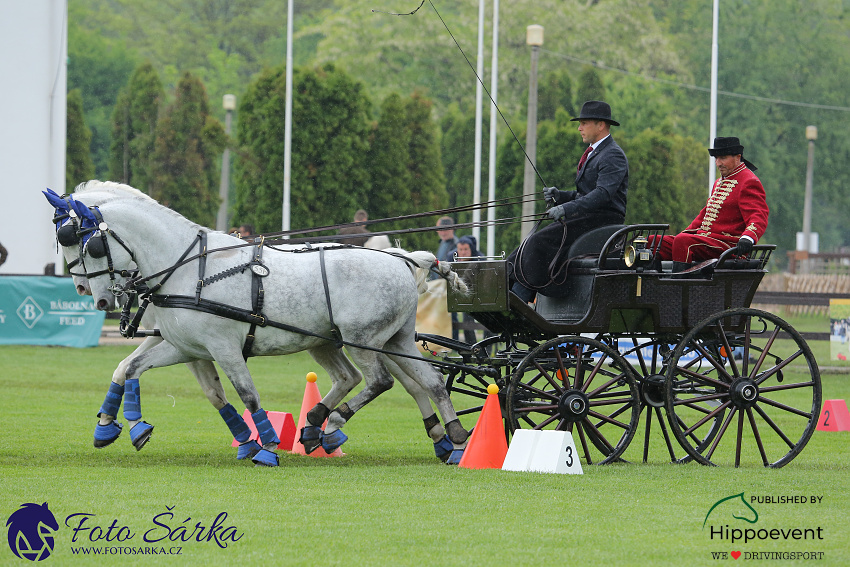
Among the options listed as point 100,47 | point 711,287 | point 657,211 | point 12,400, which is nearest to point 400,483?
point 711,287

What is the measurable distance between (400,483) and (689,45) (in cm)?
4112

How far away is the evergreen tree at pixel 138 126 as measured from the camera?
103ft

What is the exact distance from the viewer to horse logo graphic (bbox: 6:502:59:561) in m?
5.15

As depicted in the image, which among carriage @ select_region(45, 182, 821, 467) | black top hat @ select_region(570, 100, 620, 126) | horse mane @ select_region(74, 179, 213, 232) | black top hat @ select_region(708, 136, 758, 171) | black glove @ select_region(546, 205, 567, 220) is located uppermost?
black top hat @ select_region(570, 100, 620, 126)

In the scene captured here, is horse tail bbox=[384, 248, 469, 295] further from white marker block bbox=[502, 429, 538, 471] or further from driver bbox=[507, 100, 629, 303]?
white marker block bbox=[502, 429, 538, 471]

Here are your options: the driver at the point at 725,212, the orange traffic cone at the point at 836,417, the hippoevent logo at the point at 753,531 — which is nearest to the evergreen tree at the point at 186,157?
the orange traffic cone at the point at 836,417

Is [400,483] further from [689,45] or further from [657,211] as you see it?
[689,45]

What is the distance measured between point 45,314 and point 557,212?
41.7 feet

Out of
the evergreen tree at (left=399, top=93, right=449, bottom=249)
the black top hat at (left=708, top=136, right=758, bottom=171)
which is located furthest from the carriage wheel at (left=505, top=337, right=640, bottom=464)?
the evergreen tree at (left=399, top=93, right=449, bottom=249)

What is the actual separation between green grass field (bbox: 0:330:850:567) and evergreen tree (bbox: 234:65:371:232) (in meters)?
14.7

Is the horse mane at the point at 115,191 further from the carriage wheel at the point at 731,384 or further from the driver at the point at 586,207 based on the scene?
the carriage wheel at the point at 731,384

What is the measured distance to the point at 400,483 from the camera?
7074 mm

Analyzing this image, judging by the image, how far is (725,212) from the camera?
8.41 m

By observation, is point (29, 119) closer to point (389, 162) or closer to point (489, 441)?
point (389, 162)
